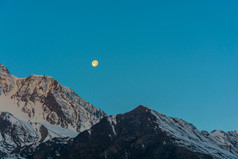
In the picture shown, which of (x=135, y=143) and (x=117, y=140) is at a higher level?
(x=117, y=140)

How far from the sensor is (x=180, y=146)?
284 ft

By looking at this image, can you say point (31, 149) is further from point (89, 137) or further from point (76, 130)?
point (76, 130)

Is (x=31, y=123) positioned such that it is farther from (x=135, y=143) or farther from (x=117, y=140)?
(x=135, y=143)

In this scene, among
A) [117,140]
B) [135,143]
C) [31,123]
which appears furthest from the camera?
[31,123]

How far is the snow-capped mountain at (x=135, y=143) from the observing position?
8838cm

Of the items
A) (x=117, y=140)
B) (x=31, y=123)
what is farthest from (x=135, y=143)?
(x=31, y=123)

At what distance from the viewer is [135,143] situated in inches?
3861

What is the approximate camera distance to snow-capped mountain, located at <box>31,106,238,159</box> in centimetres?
8838

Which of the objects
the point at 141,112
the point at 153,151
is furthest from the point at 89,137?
the point at 153,151

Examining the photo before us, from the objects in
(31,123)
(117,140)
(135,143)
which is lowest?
(135,143)

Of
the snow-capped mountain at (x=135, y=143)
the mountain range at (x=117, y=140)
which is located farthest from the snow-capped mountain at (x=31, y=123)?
the snow-capped mountain at (x=135, y=143)

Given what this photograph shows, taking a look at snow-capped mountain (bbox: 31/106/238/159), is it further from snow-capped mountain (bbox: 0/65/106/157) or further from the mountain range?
snow-capped mountain (bbox: 0/65/106/157)

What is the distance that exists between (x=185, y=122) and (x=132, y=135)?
51.6 metres

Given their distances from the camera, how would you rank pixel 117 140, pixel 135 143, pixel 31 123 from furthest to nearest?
pixel 31 123, pixel 117 140, pixel 135 143
